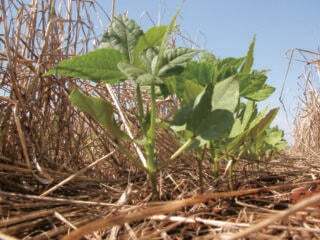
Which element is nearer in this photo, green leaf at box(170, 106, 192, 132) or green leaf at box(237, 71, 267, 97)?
green leaf at box(170, 106, 192, 132)

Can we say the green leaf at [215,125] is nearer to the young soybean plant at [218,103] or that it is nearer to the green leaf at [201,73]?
the young soybean plant at [218,103]

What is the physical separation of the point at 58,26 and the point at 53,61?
192 millimetres

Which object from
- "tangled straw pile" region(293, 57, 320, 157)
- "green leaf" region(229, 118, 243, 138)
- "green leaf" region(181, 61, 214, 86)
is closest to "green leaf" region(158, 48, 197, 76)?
"green leaf" region(181, 61, 214, 86)

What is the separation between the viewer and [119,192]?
1121 millimetres

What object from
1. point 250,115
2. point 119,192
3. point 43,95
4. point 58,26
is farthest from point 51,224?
point 58,26

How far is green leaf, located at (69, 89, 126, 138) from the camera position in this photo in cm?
89

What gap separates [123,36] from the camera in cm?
97

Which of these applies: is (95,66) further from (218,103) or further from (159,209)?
(159,209)

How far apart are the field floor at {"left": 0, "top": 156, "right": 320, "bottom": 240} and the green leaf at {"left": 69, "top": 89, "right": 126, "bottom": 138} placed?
0.17 metres

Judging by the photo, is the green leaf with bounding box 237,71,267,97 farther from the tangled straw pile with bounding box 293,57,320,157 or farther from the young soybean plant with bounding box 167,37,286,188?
the tangled straw pile with bounding box 293,57,320,157

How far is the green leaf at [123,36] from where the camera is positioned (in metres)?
0.96

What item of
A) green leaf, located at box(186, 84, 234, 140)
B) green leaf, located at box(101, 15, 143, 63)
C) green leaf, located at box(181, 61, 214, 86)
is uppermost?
green leaf, located at box(101, 15, 143, 63)

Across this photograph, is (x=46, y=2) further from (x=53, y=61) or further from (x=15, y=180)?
(x=15, y=180)

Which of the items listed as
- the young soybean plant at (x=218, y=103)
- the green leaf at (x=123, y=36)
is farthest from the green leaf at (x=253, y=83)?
the green leaf at (x=123, y=36)
